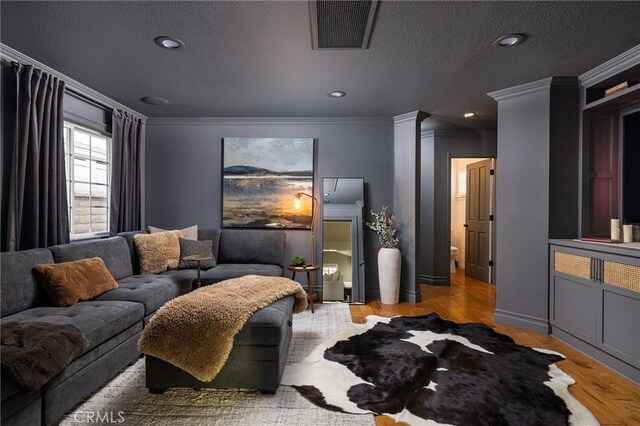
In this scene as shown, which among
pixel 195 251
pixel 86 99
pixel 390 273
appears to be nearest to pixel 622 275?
pixel 390 273

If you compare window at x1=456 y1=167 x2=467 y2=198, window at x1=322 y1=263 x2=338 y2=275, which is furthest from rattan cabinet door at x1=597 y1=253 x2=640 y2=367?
window at x1=456 y1=167 x2=467 y2=198

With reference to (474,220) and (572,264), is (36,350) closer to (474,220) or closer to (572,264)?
(572,264)

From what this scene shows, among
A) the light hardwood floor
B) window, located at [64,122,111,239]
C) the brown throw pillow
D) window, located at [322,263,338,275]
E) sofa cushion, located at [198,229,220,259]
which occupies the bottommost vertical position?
the light hardwood floor

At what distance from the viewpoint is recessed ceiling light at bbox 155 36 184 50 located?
8.56 ft

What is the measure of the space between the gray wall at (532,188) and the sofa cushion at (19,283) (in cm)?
420

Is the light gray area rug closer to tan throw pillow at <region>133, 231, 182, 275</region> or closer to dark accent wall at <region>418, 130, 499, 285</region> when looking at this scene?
tan throw pillow at <region>133, 231, 182, 275</region>

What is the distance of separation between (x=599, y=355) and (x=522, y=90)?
8.26 feet

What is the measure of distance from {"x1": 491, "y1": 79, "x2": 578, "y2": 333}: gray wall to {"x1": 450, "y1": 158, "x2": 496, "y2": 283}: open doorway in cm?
216

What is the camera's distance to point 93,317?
7.32 ft

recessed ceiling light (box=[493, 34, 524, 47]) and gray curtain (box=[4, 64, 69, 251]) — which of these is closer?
recessed ceiling light (box=[493, 34, 524, 47])

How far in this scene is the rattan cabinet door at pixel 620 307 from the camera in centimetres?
243

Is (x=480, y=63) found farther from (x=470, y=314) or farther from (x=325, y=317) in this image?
(x=325, y=317)

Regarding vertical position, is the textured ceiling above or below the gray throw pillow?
above

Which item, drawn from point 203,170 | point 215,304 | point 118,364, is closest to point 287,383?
point 215,304
